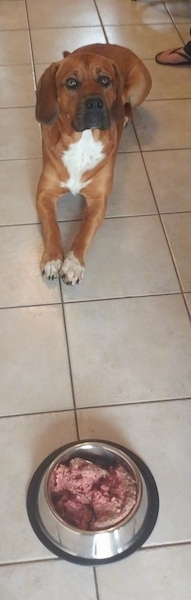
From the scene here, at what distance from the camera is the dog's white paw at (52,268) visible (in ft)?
6.46

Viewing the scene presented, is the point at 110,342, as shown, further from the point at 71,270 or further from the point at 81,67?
the point at 81,67

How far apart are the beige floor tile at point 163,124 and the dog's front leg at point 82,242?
498 mm

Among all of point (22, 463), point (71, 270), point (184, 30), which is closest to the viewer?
point (22, 463)

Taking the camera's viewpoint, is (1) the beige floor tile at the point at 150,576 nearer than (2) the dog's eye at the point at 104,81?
Yes

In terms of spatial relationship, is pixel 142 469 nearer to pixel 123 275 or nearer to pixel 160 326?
pixel 160 326

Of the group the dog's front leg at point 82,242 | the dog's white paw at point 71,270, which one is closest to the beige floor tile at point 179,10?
the dog's front leg at point 82,242

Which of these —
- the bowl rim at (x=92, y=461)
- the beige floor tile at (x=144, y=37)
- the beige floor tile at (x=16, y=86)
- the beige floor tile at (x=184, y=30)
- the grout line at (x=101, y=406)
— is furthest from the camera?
the beige floor tile at (x=184, y=30)

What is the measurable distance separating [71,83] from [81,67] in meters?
0.05

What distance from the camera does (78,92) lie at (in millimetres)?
1876

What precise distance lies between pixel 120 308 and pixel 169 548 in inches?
28.3

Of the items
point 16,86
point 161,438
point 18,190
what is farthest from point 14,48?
point 161,438

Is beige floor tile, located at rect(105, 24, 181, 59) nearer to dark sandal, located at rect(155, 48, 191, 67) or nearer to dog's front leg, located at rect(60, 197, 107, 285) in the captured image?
dark sandal, located at rect(155, 48, 191, 67)

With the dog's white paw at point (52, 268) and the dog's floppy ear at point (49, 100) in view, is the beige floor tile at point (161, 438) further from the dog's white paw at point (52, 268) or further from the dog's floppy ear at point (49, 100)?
the dog's floppy ear at point (49, 100)

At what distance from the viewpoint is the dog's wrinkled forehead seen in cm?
186
